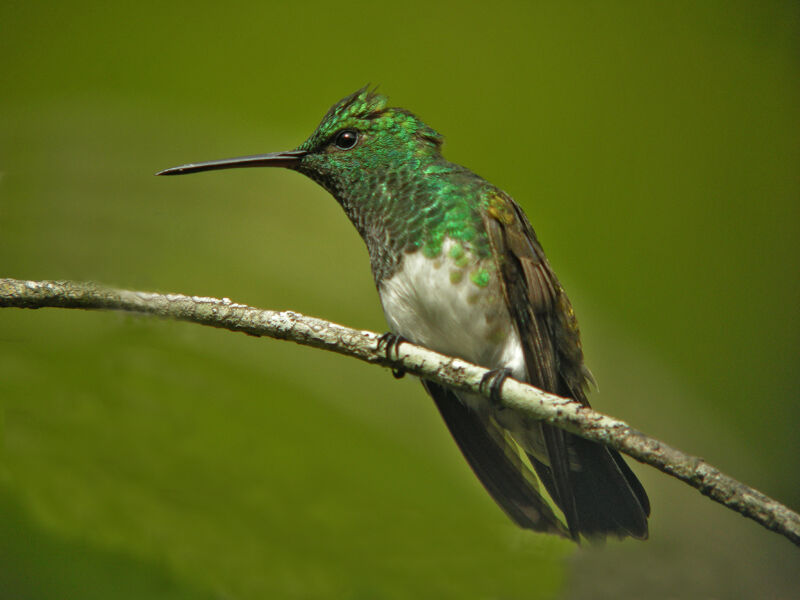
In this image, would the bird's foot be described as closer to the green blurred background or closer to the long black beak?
the green blurred background

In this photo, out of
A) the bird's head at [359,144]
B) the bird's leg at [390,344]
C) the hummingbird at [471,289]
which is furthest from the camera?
the bird's head at [359,144]

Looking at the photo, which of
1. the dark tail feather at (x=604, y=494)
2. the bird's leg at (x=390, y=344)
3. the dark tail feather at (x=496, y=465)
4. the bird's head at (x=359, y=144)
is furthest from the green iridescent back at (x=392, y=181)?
the dark tail feather at (x=604, y=494)

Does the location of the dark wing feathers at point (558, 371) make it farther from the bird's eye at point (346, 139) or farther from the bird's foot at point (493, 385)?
the bird's eye at point (346, 139)

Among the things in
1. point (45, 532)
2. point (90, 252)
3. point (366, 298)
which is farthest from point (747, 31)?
point (45, 532)

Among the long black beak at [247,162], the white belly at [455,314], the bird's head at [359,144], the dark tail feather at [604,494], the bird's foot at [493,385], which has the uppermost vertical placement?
the bird's head at [359,144]

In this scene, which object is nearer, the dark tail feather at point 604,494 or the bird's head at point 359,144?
the dark tail feather at point 604,494

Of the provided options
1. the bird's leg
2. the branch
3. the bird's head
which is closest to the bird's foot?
the branch

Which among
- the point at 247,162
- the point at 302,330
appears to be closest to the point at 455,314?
the point at 302,330
